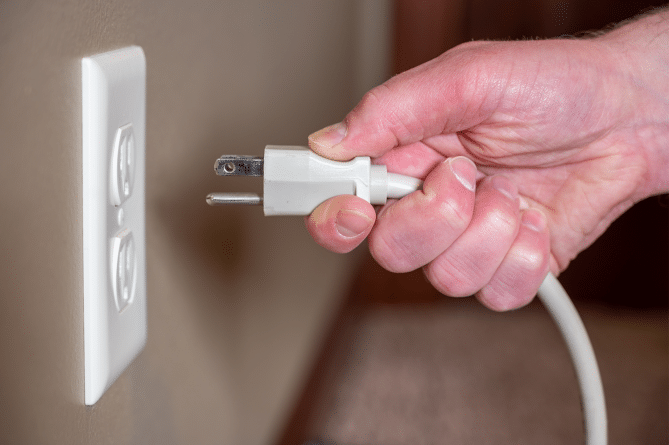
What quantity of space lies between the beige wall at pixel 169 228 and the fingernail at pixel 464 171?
0.21 m

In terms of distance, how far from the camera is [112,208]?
31cm

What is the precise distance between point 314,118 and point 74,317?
83 cm

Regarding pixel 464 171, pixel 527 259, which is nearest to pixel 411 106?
pixel 464 171

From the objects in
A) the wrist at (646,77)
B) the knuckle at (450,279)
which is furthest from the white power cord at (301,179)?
the wrist at (646,77)

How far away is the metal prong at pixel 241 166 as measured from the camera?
1.15 feet

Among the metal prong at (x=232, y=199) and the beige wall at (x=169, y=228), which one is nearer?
the beige wall at (x=169, y=228)

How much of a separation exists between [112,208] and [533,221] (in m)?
0.37

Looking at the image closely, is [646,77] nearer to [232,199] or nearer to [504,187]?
[504,187]

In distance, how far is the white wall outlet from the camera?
0.29m

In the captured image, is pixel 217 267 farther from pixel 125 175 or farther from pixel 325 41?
pixel 325 41

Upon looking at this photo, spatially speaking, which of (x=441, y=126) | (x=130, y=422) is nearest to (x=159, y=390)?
(x=130, y=422)

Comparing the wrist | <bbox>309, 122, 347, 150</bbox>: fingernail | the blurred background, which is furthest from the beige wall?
the wrist

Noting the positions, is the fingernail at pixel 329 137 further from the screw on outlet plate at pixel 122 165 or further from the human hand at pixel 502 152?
the screw on outlet plate at pixel 122 165

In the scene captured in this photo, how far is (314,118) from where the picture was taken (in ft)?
3.55
